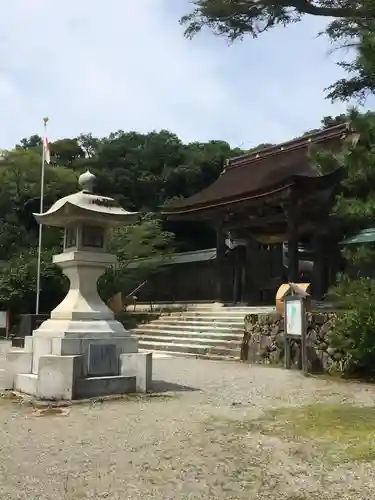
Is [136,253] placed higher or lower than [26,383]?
higher

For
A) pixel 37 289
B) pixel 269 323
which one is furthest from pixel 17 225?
pixel 269 323

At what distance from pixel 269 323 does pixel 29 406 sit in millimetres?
6383

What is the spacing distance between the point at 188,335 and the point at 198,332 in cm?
29

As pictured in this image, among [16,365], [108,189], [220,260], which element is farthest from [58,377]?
[108,189]

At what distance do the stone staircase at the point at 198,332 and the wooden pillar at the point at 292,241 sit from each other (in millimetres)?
1149

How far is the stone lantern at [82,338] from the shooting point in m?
6.93

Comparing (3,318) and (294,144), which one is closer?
(3,318)

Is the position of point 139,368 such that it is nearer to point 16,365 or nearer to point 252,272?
point 16,365

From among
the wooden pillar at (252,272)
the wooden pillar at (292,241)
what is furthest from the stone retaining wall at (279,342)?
the wooden pillar at (252,272)

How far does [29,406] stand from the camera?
21.7 ft

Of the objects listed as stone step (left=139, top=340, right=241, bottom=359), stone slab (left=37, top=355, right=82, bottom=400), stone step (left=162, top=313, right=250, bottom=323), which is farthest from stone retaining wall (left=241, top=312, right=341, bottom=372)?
stone slab (left=37, top=355, right=82, bottom=400)

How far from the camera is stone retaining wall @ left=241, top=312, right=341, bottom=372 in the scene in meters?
10.1

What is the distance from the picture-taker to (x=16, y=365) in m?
7.81

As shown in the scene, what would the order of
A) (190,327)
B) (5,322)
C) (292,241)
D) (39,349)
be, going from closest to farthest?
(39,349)
(190,327)
(292,241)
(5,322)
